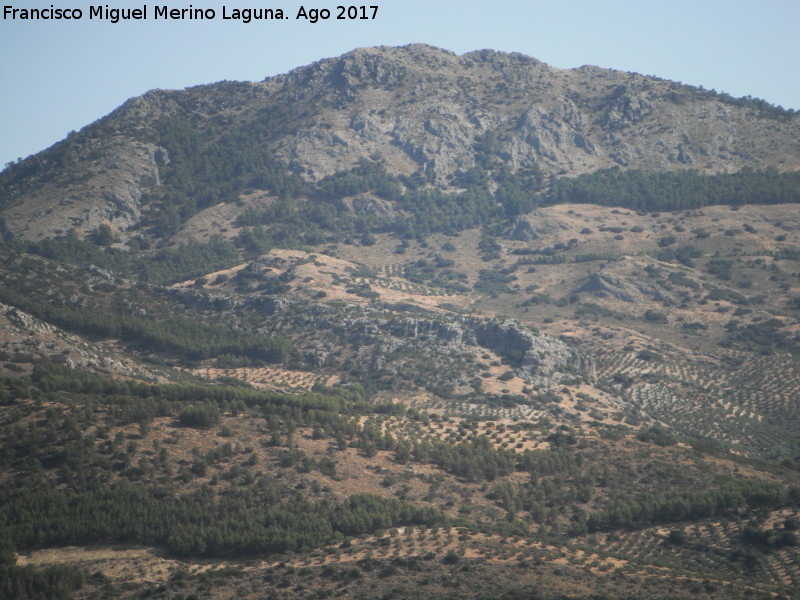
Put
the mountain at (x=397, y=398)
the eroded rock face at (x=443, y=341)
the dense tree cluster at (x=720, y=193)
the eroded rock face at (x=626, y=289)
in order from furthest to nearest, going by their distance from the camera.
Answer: the dense tree cluster at (x=720, y=193), the eroded rock face at (x=626, y=289), the eroded rock face at (x=443, y=341), the mountain at (x=397, y=398)

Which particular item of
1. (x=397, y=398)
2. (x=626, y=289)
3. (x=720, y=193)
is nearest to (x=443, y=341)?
(x=397, y=398)

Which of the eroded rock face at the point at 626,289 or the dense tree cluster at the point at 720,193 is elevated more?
the dense tree cluster at the point at 720,193

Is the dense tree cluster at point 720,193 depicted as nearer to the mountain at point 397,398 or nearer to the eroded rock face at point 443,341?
the mountain at point 397,398

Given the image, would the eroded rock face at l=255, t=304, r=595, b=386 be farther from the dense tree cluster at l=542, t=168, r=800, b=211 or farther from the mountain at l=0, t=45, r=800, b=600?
the dense tree cluster at l=542, t=168, r=800, b=211

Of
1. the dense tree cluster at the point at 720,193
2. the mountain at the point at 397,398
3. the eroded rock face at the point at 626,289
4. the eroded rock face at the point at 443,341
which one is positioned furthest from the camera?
the dense tree cluster at the point at 720,193

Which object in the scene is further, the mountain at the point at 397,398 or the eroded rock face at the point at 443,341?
the eroded rock face at the point at 443,341

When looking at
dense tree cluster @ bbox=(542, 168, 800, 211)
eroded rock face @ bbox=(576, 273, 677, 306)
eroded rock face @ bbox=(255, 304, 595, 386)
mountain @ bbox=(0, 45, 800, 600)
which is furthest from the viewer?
dense tree cluster @ bbox=(542, 168, 800, 211)

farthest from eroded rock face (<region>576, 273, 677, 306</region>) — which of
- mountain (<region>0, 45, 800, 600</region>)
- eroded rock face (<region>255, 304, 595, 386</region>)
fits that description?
eroded rock face (<region>255, 304, 595, 386</region>)

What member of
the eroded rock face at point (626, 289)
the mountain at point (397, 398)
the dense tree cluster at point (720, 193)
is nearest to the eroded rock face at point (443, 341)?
the mountain at point (397, 398)
